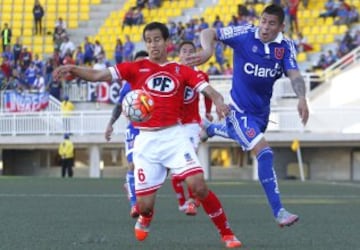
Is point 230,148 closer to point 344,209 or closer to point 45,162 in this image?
point 45,162

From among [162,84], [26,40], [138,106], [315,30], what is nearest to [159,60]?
[162,84]

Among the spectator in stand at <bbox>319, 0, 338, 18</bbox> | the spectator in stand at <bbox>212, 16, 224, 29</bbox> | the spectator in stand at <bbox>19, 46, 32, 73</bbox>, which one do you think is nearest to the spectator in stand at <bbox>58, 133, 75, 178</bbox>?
the spectator in stand at <bbox>19, 46, 32, 73</bbox>

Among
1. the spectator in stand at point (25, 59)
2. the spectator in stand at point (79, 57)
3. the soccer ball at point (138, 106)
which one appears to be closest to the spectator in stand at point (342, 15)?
the spectator in stand at point (79, 57)

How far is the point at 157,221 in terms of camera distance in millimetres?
11898

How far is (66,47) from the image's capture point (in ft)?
123

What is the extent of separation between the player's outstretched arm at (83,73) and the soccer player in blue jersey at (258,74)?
1.74 meters

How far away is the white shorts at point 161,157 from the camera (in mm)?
9016

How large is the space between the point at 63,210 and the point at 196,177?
5112mm

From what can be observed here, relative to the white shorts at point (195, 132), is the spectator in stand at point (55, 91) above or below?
below

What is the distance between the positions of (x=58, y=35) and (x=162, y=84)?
29.9 metres

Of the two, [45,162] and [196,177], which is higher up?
[196,177]

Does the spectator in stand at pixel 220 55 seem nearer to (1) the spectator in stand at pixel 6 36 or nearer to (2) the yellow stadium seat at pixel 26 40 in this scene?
(1) the spectator in stand at pixel 6 36

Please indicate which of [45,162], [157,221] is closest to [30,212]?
[157,221]

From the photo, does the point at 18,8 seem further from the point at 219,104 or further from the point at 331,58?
the point at 219,104
